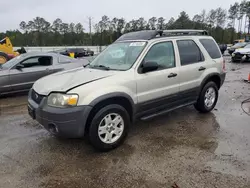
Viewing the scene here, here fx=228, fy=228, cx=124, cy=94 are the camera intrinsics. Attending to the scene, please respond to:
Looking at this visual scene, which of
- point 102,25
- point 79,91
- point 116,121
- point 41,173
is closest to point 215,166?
point 116,121

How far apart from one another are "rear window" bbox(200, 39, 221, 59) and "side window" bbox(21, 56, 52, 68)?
500 centimetres

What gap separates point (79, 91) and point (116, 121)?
0.81 meters

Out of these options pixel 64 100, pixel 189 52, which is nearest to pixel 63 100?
pixel 64 100

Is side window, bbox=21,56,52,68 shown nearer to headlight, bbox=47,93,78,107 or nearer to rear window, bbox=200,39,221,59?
headlight, bbox=47,93,78,107

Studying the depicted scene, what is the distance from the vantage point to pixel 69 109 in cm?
320

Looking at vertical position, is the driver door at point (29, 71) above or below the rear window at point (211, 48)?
below

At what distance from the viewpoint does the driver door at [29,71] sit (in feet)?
22.9

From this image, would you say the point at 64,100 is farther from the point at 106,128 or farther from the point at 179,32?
the point at 179,32

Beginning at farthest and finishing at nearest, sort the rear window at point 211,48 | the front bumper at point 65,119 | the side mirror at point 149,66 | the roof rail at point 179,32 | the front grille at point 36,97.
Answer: the rear window at point 211,48, the roof rail at point 179,32, the side mirror at point 149,66, the front grille at point 36,97, the front bumper at point 65,119

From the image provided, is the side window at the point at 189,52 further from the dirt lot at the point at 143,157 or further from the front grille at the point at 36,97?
the front grille at the point at 36,97

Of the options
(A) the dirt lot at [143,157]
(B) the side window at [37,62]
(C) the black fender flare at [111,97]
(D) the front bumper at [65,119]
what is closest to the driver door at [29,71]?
(B) the side window at [37,62]

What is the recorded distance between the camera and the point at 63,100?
3.23m

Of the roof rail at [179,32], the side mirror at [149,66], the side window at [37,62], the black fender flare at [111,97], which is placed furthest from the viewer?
the side window at [37,62]

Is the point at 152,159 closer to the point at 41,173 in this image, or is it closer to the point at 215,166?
the point at 215,166
